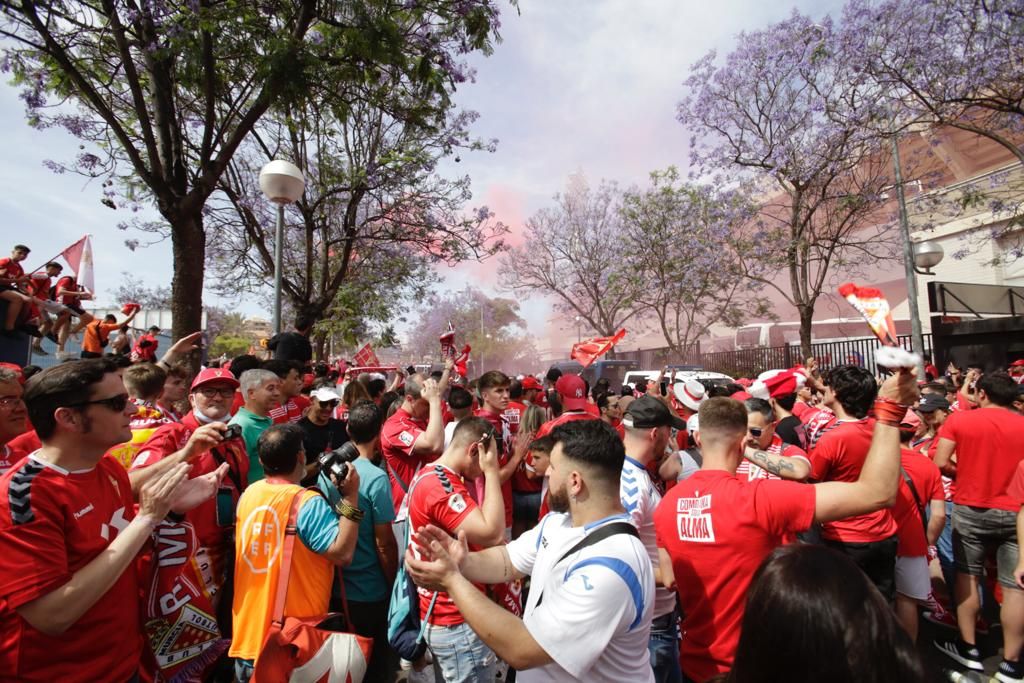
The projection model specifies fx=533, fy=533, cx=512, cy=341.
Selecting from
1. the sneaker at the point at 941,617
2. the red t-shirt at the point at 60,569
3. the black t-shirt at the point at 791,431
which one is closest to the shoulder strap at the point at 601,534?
the red t-shirt at the point at 60,569

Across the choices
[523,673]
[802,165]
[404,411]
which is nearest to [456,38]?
[404,411]

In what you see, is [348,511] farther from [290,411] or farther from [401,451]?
[290,411]

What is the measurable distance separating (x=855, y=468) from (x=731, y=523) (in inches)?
65.4

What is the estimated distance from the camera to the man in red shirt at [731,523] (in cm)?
222

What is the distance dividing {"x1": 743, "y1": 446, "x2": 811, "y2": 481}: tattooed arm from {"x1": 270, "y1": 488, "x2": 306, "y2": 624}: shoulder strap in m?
2.48

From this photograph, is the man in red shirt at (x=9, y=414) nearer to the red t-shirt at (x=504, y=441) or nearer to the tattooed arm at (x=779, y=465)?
the red t-shirt at (x=504, y=441)

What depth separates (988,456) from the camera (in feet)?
13.9

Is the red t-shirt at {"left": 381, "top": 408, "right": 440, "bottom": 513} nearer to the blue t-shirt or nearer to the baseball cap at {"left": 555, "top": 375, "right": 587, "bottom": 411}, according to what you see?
the blue t-shirt

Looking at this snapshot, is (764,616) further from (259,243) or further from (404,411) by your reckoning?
(259,243)

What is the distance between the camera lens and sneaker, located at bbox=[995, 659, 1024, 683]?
362 centimetres

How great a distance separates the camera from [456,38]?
798 cm

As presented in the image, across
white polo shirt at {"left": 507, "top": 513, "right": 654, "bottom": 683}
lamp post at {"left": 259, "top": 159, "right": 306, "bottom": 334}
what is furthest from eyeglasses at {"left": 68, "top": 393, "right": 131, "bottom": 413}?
lamp post at {"left": 259, "top": 159, "right": 306, "bottom": 334}

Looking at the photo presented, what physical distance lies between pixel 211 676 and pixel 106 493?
1589mm

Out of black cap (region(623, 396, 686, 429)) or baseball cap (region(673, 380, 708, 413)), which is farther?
baseball cap (region(673, 380, 708, 413))
